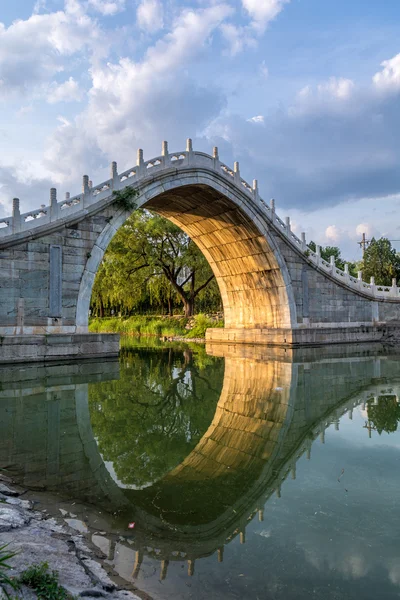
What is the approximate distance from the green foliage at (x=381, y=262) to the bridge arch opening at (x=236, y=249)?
22006 mm

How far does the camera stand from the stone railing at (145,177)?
13648mm

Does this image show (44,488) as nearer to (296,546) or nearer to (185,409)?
(296,546)

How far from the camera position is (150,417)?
6.94 metres

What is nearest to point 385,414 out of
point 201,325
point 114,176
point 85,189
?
point 85,189

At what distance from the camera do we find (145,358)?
16.7 metres

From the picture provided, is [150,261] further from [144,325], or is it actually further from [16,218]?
[16,218]

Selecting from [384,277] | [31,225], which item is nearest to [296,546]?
[31,225]

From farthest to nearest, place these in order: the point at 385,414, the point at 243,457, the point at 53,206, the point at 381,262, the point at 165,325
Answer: the point at 381,262 < the point at 165,325 < the point at 53,206 < the point at 385,414 < the point at 243,457

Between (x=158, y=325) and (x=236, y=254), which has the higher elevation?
(x=236, y=254)

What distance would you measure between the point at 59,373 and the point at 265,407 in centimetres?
617

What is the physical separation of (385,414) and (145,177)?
12.9 m

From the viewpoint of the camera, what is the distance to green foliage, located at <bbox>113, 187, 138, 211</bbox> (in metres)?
15.6

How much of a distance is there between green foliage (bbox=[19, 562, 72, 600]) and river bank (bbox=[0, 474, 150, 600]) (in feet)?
0.10

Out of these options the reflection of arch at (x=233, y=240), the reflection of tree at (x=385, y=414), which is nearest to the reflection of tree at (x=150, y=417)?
the reflection of tree at (x=385, y=414)
